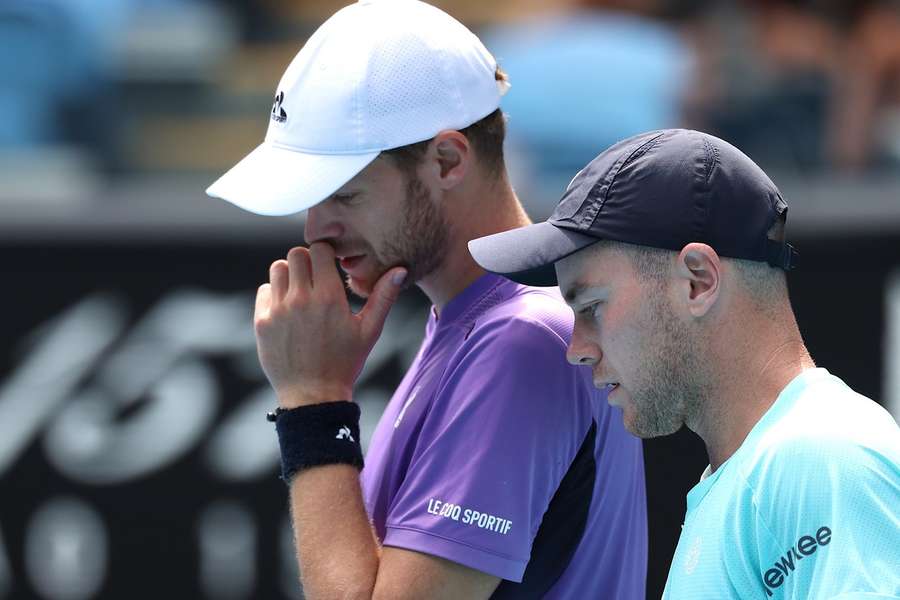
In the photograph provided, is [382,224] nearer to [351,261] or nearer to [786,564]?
[351,261]

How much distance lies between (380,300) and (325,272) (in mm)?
104

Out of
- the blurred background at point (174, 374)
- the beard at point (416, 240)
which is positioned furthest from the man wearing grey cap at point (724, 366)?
the blurred background at point (174, 374)

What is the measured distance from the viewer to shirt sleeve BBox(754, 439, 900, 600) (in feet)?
5.36

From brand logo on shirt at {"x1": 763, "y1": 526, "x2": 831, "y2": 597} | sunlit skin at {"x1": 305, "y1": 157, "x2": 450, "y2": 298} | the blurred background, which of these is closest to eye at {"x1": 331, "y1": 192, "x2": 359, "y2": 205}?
sunlit skin at {"x1": 305, "y1": 157, "x2": 450, "y2": 298}

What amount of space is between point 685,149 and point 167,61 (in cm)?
571

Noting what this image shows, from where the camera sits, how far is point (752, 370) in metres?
1.88

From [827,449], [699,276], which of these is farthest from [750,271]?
[827,449]

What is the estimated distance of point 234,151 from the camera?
7.22m

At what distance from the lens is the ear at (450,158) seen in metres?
2.28

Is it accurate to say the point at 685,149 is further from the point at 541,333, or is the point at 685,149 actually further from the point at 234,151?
the point at 234,151

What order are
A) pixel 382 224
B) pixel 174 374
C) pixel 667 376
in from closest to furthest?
1. pixel 667 376
2. pixel 382 224
3. pixel 174 374

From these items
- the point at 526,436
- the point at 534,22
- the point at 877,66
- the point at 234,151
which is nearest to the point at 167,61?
the point at 234,151

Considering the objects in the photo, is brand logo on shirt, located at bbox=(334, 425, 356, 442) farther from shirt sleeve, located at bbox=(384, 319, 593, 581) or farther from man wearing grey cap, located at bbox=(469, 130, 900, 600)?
man wearing grey cap, located at bbox=(469, 130, 900, 600)

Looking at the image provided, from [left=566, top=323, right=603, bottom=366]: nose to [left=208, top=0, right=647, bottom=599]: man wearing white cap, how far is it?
4.1 inches
